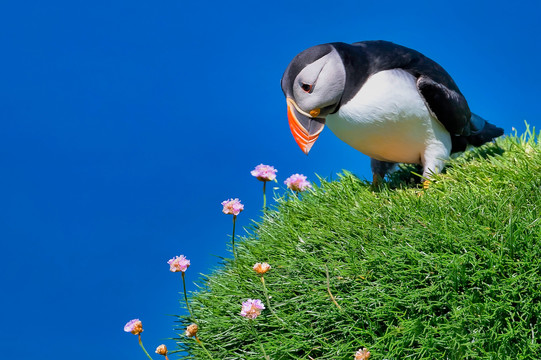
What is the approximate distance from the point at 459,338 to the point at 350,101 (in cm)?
141

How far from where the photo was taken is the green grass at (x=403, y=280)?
2.40m

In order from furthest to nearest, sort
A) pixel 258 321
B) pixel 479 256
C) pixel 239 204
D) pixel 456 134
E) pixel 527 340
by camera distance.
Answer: pixel 456 134, pixel 239 204, pixel 258 321, pixel 479 256, pixel 527 340

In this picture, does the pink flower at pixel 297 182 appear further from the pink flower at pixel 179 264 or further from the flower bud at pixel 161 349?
the flower bud at pixel 161 349

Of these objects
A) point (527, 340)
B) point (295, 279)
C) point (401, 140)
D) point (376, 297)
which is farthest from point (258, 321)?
point (401, 140)

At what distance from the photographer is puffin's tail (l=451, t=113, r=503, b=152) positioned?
382 cm

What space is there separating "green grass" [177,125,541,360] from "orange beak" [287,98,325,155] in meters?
0.37

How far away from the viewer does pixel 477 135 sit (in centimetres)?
388

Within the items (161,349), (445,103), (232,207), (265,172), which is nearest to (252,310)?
(161,349)

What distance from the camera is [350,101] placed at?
3.37m

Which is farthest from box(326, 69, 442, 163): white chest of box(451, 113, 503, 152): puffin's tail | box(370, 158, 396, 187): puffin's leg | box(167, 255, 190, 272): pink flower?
box(167, 255, 190, 272): pink flower

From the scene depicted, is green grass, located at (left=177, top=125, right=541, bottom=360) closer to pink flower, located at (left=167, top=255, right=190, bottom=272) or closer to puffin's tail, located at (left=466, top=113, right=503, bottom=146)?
pink flower, located at (left=167, top=255, right=190, bottom=272)

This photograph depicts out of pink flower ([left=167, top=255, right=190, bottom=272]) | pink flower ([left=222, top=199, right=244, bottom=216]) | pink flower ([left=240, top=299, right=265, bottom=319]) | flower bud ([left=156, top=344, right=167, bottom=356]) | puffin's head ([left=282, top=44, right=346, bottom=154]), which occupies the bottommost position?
pink flower ([left=240, top=299, right=265, bottom=319])

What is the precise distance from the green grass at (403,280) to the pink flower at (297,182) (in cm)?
32

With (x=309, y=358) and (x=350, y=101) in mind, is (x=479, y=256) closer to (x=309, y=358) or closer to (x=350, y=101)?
(x=309, y=358)
